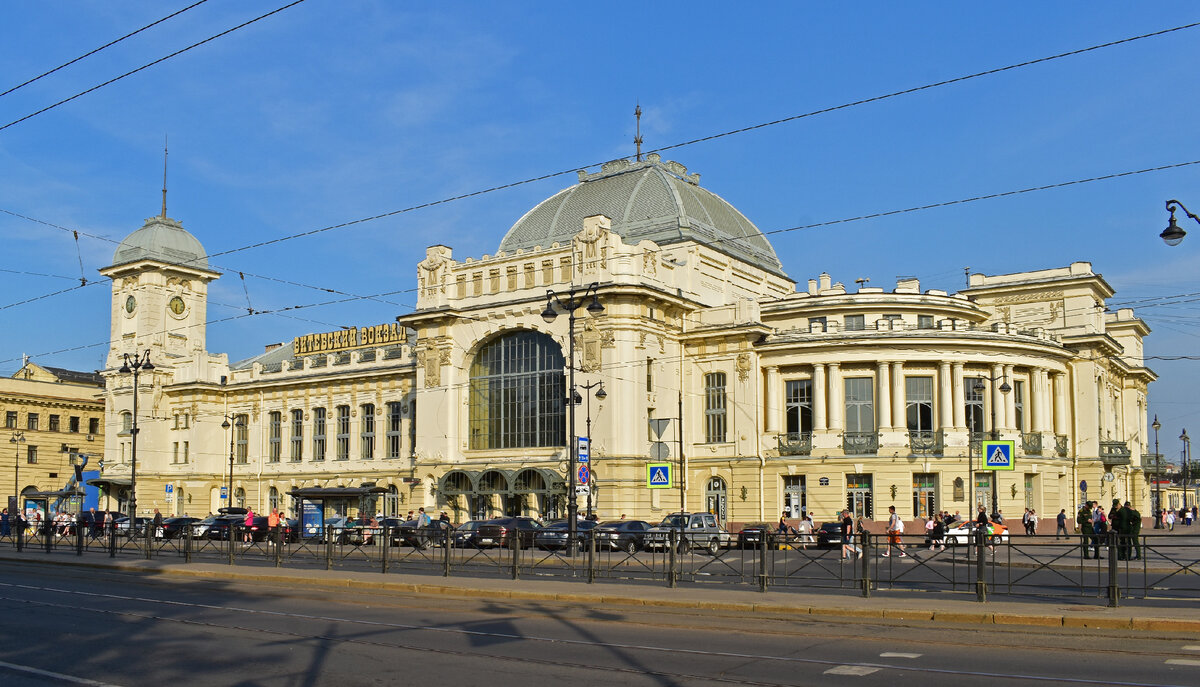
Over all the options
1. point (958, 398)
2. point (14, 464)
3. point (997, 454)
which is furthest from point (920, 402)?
point (14, 464)

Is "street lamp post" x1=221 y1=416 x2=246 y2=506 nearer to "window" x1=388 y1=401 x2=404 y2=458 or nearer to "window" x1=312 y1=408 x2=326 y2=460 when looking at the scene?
"window" x1=312 y1=408 x2=326 y2=460

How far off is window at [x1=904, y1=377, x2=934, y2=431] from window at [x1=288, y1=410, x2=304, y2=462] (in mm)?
41185

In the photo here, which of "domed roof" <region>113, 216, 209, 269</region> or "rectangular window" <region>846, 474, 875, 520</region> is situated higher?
"domed roof" <region>113, 216, 209, 269</region>

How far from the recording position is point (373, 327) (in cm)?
7469

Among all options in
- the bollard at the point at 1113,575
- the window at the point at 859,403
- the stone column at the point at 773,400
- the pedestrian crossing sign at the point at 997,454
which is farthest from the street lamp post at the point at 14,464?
the bollard at the point at 1113,575

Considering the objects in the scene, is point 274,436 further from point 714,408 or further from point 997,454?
point 997,454

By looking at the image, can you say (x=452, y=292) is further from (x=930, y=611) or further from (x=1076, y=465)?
(x=930, y=611)

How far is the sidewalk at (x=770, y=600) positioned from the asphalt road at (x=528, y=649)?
63 cm

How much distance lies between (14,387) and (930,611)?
96.3 m

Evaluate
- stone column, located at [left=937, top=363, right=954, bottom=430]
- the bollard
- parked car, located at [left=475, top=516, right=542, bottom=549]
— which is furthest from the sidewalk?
stone column, located at [left=937, top=363, right=954, bottom=430]

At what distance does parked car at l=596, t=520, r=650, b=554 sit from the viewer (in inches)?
1165

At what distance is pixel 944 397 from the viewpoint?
5662cm

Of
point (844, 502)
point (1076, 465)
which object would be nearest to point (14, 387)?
point (844, 502)

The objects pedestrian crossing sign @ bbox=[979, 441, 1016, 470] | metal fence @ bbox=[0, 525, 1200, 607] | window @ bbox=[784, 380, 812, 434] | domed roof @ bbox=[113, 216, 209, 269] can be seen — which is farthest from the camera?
domed roof @ bbox=[113, 216, 209, 269]
